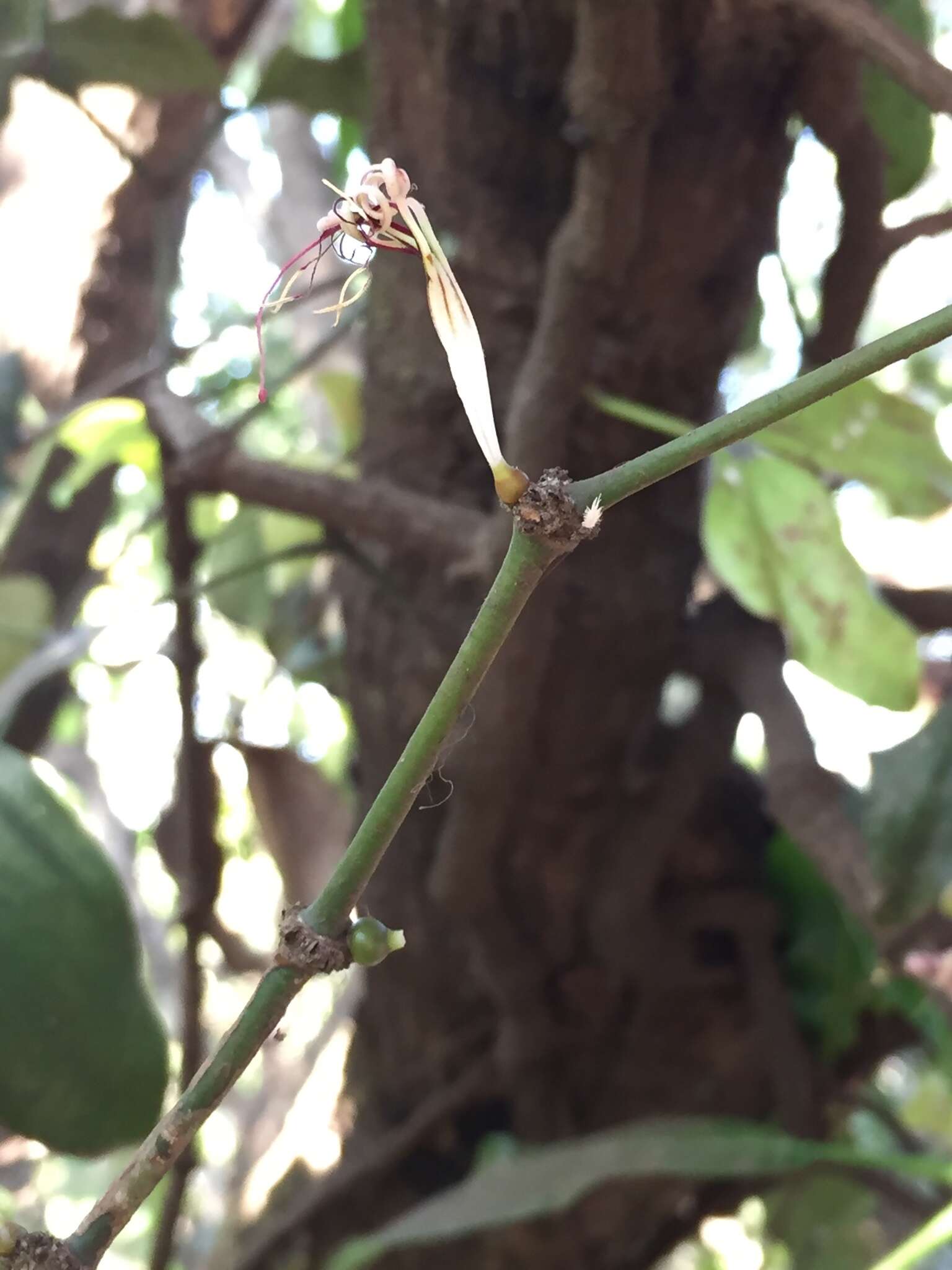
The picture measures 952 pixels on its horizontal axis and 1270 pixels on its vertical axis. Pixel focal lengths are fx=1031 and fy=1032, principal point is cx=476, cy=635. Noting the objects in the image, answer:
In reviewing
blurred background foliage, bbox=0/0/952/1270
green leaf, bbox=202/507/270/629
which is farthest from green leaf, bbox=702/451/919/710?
green leaf, bbox=202/507/270/629

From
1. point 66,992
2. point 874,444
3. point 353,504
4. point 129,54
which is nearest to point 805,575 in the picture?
point 874,444

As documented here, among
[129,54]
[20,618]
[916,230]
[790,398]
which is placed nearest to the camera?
[790,398]

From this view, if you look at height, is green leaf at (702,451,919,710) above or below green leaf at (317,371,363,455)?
below

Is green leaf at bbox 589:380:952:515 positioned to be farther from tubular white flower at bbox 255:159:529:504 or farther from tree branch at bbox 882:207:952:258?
tubular white flower at bbox 255:159:529:504

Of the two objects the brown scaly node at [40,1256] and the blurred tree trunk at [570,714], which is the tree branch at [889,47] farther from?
the brown scaly node at [40,1256]

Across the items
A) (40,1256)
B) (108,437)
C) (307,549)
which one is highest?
(108,437)

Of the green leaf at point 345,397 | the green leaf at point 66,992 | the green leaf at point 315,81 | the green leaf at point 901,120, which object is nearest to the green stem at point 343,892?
the green leaf at point 66,992

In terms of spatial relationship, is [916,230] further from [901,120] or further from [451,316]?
[451,316]
